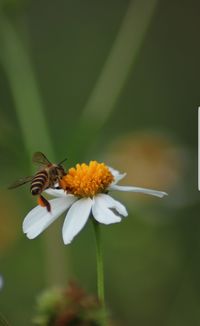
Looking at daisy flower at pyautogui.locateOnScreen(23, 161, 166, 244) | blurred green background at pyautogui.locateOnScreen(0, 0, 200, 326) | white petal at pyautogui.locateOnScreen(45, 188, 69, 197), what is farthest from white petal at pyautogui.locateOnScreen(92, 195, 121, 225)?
blurred green background at pyautogui.locateOnScreen(0, 0, 200, 326)

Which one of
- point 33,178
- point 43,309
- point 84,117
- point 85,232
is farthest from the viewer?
point 85,232

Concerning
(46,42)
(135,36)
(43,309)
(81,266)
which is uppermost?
(46,42)

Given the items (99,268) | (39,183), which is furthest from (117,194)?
(99,268)

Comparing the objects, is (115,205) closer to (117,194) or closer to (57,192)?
(57,192)

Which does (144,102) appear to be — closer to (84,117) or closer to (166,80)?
(166,80)

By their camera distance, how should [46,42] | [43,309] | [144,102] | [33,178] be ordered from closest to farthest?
1. [43,309]
2. [33,178]
3. [144,102]
4. [46,42]

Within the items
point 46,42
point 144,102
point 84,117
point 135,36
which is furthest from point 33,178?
point 46,42
